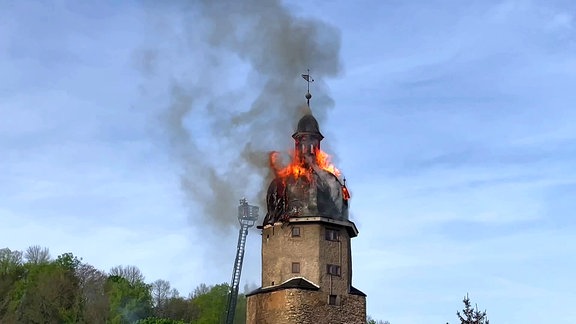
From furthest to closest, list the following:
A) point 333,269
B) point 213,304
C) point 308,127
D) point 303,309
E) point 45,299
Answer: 1. point 213,304
2. point 45,299
3. point 308,127
4. point 333,269
5. point 303,309

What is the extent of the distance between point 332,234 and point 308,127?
794 centimetres

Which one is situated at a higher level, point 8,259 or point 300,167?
point 8,259

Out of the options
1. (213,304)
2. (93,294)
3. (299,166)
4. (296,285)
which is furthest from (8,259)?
(296,285)

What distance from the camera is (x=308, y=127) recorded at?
55562 mm

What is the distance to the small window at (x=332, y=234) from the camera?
52.0 m

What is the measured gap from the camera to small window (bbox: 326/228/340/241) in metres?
52.0

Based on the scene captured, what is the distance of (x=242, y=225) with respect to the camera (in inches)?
2490

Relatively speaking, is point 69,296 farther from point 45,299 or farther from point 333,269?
point 333,269

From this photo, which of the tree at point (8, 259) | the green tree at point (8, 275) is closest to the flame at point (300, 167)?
the green tree at point (8, 275)

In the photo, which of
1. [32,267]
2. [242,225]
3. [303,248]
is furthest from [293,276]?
[32,267]

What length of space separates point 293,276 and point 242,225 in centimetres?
1325

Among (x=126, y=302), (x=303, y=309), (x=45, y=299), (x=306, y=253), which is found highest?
(x=126, y=302)

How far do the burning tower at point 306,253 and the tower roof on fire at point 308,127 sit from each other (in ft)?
6.30

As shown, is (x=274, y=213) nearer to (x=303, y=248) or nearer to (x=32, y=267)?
(x=303, y=248)
